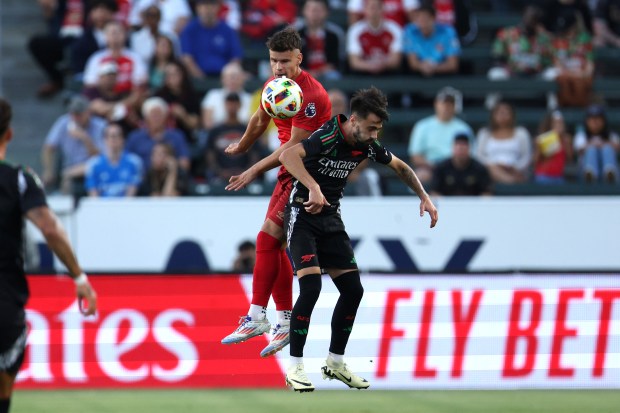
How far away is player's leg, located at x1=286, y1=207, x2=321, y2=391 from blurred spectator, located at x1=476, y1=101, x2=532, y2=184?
7845 mm

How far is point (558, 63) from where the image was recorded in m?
18.7

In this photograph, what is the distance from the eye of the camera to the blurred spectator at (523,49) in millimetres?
18406

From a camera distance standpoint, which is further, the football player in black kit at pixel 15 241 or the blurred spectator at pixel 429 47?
the blurred spectator at pixel 429 47

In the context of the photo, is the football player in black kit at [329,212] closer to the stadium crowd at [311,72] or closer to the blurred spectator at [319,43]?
the stadium crowd at [311,72]

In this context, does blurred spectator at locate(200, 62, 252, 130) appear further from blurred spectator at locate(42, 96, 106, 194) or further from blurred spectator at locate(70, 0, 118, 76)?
blurred spectator at locate(70, 0, 118, 76)

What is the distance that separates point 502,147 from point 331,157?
804cm

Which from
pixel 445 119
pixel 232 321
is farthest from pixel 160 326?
pixel 445 119

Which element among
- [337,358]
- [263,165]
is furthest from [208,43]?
[337,358]

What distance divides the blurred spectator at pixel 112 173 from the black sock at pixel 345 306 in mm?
6780

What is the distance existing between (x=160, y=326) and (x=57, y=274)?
1245 mm

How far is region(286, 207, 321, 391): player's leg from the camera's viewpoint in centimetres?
939

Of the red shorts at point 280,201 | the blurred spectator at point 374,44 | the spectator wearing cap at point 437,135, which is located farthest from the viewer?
the blurred spectator at point 374,44

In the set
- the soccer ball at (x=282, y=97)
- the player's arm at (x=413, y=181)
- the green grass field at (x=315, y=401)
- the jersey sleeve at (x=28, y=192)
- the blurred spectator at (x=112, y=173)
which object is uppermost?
the soccer ball at (x=282, y=97)

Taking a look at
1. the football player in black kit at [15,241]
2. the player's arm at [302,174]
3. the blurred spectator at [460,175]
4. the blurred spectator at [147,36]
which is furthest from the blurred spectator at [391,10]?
the football player in black kit at [15,241]
